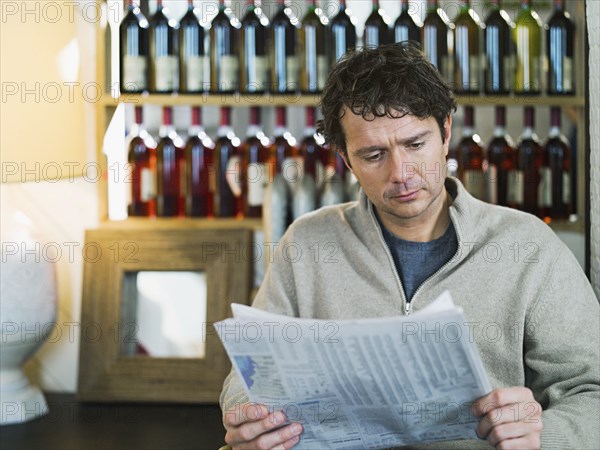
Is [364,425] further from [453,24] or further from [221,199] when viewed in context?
[453,24]

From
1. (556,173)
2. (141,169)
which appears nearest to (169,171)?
(141,169)

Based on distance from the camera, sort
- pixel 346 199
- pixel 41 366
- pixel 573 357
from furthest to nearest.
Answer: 1. pixel 41 366
2. pixel 346 199
3. pixel 573 357

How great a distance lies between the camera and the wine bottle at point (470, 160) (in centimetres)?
219

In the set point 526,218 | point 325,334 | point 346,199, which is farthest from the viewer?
point 346,199

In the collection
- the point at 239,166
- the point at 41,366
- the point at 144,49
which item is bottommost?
the point at 41,366

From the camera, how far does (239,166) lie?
2.25 metres

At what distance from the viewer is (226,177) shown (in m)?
2.24

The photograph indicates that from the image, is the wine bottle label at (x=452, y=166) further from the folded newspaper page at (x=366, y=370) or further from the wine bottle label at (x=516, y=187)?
the folded newspaper page at (x=366, y=370)

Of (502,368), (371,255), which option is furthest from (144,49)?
(502,368)

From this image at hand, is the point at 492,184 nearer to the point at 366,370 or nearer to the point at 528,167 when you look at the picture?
the point at 528,167

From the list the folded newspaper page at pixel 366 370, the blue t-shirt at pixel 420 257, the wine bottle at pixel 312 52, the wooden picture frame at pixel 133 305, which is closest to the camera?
the folded newspaper page at pixel 366 370

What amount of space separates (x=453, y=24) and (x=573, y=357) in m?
1.10

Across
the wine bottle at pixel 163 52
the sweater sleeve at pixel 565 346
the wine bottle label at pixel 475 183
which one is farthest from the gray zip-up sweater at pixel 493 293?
the wine bottle at pixel 163 52

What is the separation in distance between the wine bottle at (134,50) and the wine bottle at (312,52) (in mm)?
369
